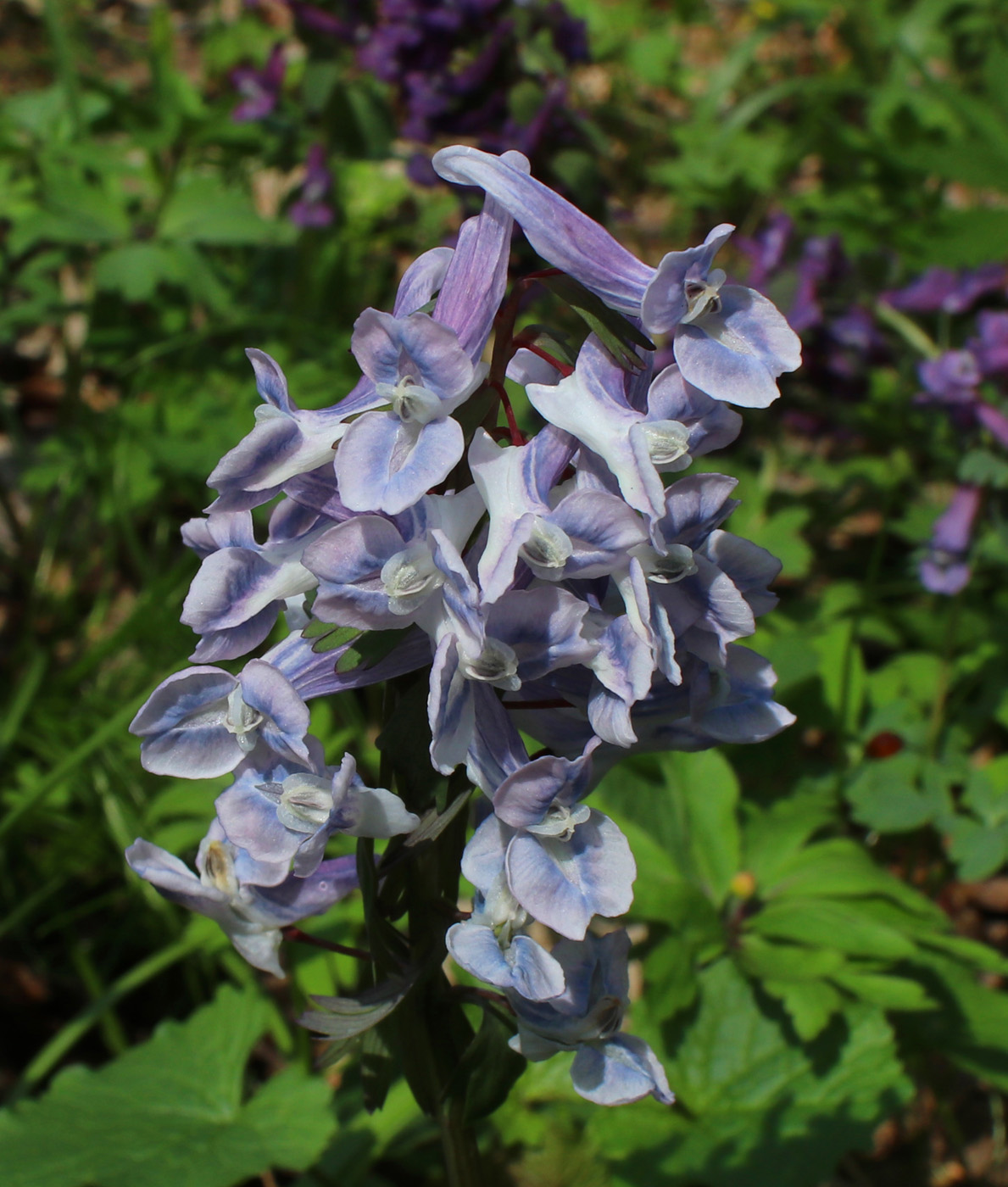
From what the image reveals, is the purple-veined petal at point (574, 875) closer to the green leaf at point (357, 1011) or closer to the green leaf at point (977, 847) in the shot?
the green leaf at point (357, 1011)

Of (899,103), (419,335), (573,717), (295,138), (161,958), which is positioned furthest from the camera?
(899,103)

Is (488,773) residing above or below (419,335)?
below

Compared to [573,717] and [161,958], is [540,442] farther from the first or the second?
[161,958]

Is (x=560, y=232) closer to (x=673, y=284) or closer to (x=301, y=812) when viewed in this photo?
(x=673, y=284)

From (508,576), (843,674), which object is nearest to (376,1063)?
(508,576)

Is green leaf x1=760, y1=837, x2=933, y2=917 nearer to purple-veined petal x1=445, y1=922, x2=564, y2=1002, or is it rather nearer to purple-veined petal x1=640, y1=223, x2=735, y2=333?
purple-veined petal x1=445, y1=922, x2=564, y2=1002

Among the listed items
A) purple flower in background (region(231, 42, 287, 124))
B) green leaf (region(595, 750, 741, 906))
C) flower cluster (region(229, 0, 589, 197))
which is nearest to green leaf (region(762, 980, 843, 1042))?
green leaf (region(595, 750, 741, 906))

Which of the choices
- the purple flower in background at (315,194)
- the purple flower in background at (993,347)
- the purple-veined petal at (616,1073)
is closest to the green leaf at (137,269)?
the purple flower in background at (315,194)

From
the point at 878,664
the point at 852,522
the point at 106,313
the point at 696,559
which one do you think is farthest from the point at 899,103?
the point at 696,559
